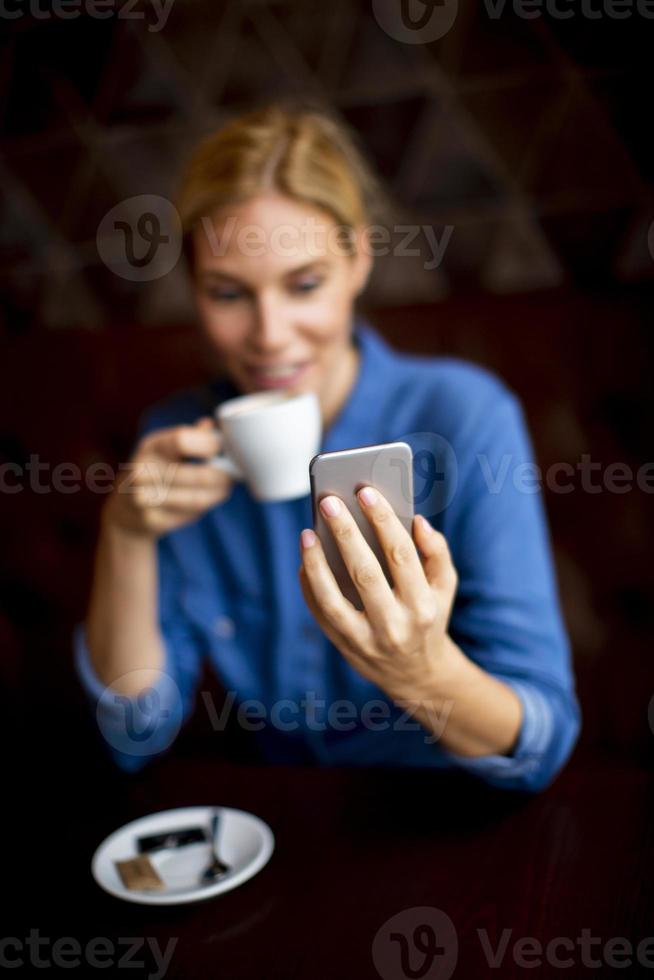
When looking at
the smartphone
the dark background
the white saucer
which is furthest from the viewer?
the dark background

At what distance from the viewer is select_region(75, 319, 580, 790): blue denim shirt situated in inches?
32.4

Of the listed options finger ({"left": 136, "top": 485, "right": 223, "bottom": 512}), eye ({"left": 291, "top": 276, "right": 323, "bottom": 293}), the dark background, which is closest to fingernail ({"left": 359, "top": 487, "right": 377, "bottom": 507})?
Answer: finger ({"left": 136, "top": 485, "right": 223, "bottom": 512})

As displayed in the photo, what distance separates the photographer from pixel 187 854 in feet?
2.12

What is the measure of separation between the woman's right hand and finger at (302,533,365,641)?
0.27 metres

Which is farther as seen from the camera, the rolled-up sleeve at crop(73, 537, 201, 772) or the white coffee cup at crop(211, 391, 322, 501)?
the rolled-up sleeve at crop(73, 537, 201, 772)

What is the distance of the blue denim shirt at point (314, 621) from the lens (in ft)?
2.70

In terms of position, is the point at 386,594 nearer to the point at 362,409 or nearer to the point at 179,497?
the point at 179,497

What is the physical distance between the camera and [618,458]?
1.22 meters

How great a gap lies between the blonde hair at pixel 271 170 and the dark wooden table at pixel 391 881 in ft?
1.75

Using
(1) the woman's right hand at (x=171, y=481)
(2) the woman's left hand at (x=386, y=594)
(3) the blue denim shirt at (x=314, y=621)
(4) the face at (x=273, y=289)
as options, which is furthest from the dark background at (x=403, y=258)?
(2) the woman's left hand at (x=386, y=594)

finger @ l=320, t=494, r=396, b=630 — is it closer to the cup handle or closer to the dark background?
the cup handle

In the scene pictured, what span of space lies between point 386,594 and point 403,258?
0.98 metres

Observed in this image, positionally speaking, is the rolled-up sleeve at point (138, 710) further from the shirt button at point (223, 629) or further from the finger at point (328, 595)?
the finger at point (328, 595)

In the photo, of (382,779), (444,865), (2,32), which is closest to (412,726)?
(382,779)
